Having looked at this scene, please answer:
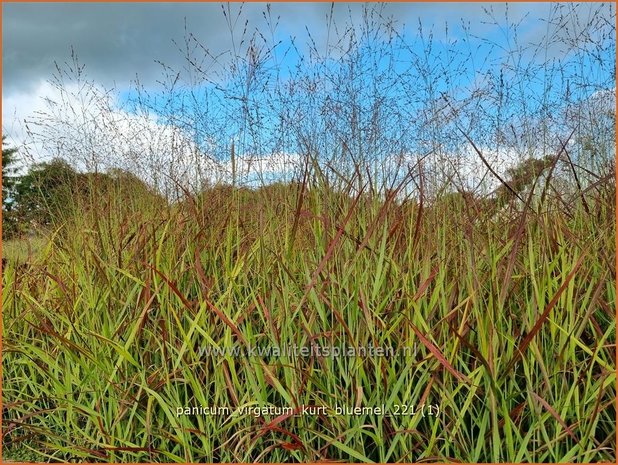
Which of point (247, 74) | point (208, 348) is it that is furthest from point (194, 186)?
point (208, 348)

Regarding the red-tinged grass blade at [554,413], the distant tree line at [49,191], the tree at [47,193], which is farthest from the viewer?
the tree at [47,193]

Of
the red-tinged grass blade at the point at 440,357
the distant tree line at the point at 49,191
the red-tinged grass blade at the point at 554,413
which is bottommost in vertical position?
the red-tinged grass blade at the point at 554,413

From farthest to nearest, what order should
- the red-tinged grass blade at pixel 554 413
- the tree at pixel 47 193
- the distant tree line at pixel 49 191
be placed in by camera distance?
the tree at pixel 47 193 < the distant tree line at pixel 49 191 < the red-tinged grass blade at pixel 554 413

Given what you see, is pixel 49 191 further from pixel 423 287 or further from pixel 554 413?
pixel 554 413

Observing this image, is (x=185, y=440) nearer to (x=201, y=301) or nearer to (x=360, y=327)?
(x=201, y=301)

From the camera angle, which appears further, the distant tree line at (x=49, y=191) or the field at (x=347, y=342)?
the distant tree line at (x=49, y=191)

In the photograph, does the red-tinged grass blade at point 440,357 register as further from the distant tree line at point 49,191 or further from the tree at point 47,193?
the tree at point 47,193

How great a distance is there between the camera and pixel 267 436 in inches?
81.7

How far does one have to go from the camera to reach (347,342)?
6.71ft

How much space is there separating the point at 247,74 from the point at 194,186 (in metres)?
0.70

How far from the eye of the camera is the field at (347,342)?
1.91 m

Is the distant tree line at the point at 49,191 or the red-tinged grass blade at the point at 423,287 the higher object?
the distant tree line at the point at 49,191

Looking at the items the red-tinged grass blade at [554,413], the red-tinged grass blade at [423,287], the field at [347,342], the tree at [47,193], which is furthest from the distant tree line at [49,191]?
the red-tinged grass blade at [554,413]

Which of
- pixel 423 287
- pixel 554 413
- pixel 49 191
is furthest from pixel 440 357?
pixel 49 191
